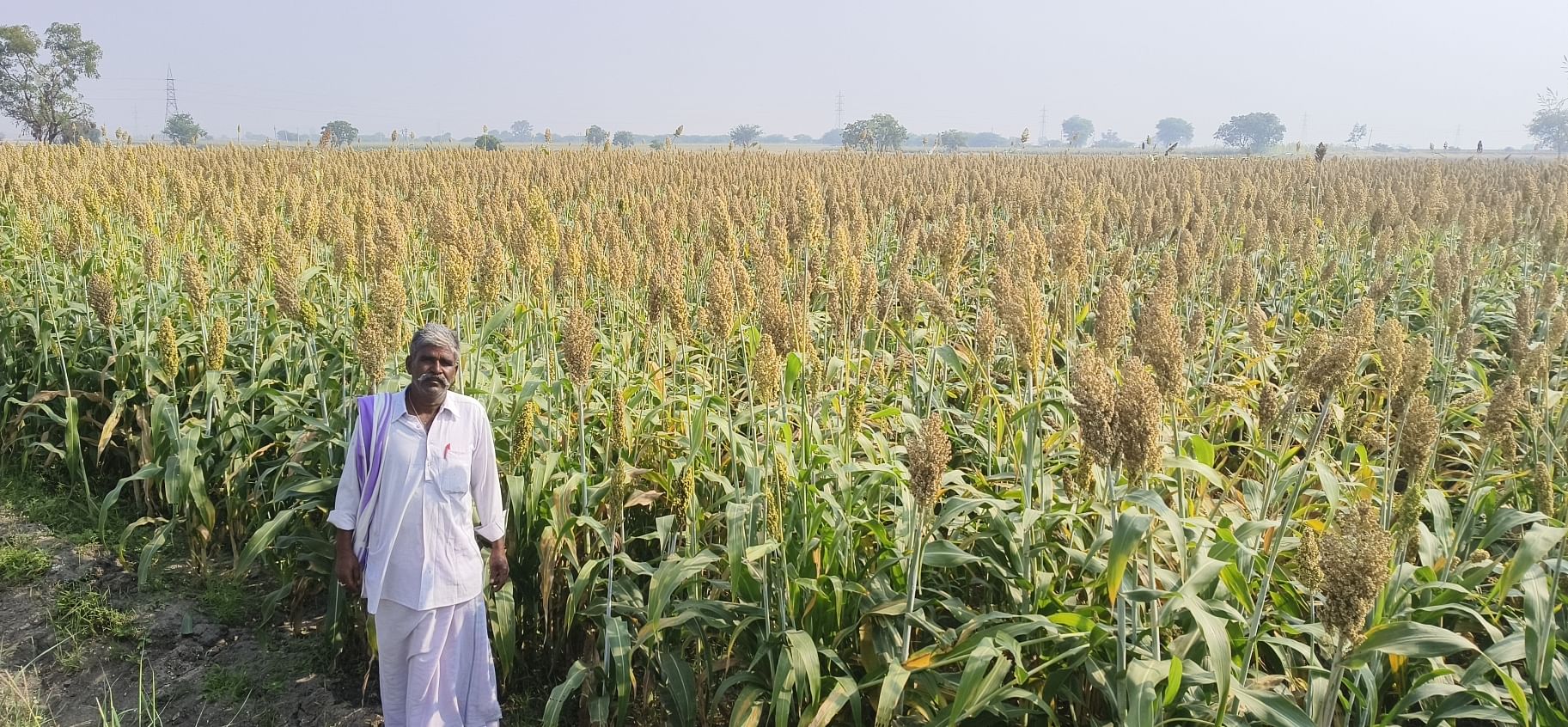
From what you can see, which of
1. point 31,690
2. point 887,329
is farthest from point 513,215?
point 31,690

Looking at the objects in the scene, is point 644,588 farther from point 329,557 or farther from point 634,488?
point 329,557

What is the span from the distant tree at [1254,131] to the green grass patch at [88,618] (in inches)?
6794

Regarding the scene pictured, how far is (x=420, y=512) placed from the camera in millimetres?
3119

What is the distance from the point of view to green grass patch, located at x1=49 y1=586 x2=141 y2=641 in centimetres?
424

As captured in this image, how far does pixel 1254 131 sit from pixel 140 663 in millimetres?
178118

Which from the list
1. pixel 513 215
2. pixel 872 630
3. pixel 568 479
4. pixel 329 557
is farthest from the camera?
pixel 513 215

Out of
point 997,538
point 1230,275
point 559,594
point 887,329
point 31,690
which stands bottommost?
point 31,690

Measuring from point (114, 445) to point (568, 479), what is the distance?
3.66 metres

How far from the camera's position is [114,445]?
5.52 meters

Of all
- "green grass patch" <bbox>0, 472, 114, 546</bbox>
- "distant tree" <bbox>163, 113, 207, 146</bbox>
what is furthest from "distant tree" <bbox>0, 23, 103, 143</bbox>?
"green grass patch" <bbox>0, 472, 114, 546</bbox>

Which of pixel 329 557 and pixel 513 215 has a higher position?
pixel 513 215

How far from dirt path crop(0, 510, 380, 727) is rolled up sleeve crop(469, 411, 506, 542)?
113cm

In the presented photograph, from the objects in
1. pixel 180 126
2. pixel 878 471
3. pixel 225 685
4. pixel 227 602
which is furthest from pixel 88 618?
pixel 180 126

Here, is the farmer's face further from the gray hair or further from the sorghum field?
the sorghum field
